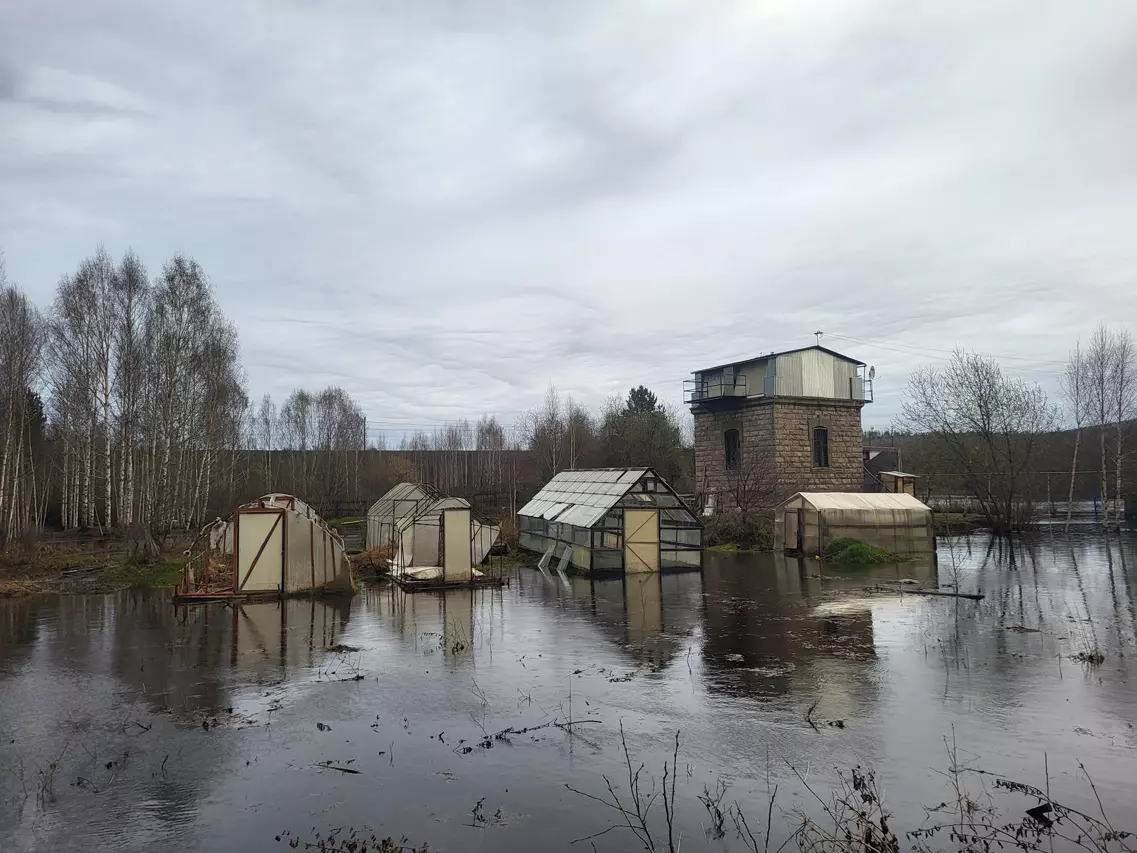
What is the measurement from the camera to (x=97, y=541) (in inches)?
1287

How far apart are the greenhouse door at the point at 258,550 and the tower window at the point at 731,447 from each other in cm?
2654

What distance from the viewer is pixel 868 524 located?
90.9 ft

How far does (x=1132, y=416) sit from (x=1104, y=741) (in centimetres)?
4144

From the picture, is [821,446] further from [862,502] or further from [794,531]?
[794,531]

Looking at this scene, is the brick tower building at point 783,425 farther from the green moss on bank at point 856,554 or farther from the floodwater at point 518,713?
the floodwater at point 518,713

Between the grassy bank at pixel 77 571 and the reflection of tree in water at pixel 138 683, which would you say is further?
the grassy bank at pixel 77 571

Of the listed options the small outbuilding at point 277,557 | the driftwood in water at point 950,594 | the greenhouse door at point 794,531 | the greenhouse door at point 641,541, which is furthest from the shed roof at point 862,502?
the small outbuilding at point 277,557

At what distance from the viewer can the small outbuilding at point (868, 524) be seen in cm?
2766

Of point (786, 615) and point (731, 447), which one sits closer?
point (786, 615)

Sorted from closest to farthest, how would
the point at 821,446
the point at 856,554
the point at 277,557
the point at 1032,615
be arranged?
the point at 1032,615 → the point at 277,557 → the point at 856,554 → the point at 821,446

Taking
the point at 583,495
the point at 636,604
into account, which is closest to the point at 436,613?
the point at 636,604

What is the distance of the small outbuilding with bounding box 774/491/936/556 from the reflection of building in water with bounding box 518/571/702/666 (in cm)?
621

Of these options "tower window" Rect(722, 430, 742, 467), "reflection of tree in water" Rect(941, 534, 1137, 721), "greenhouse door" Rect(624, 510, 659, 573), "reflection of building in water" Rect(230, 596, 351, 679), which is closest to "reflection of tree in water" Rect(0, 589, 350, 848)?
"reflection of building in water" Rect(230, 596, 351, 679)

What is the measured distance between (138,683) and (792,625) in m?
11.9
